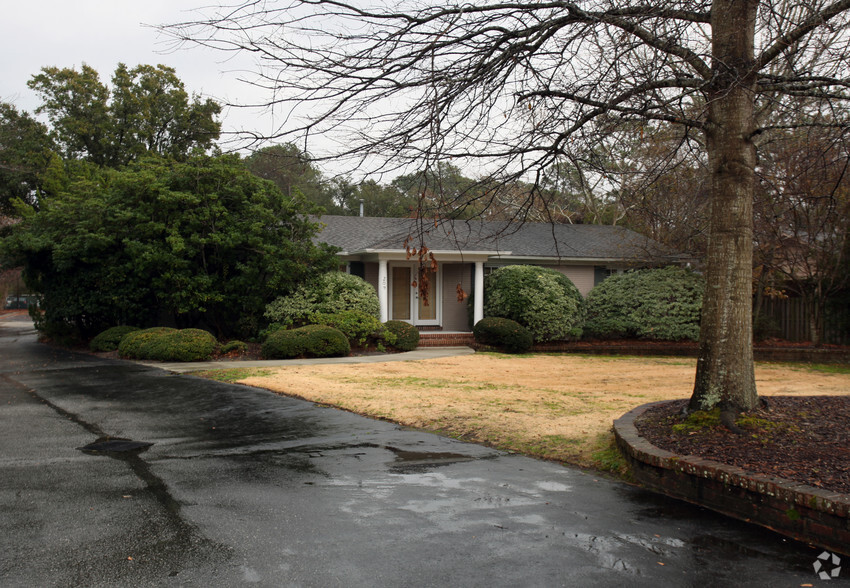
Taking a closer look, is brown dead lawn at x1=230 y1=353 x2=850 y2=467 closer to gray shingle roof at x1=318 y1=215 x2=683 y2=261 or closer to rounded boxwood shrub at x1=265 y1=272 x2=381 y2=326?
rounded boxwood shrub at x1=265 y1=272 x2=381 y2=326

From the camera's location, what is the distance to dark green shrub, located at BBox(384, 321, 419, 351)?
61.8 feet

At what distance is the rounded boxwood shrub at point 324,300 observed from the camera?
18.6 m

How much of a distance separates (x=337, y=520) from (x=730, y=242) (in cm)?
455

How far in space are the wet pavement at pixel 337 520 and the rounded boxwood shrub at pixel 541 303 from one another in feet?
40.4

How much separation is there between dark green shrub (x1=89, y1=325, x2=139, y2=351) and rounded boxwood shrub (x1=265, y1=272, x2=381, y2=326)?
4.27 meters

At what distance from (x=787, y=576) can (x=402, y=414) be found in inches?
Result: 229

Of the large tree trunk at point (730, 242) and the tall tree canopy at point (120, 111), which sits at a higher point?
the tall tree canopy at point (120, 111)

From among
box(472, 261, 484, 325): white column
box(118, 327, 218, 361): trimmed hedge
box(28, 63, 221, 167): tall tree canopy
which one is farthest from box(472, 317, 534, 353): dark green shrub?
box(28, 63, 221, 167): tall tree canopy

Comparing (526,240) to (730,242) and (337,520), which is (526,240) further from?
(337,520)

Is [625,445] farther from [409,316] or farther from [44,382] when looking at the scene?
[409,316]

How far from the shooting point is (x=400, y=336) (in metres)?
19.0

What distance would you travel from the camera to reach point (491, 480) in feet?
19.3

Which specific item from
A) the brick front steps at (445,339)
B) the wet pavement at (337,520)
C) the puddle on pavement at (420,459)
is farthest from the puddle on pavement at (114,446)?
the brick front steps at (445,339)

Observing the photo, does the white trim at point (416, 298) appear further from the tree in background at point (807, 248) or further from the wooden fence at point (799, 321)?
the wooden fence at point (799, 321)
